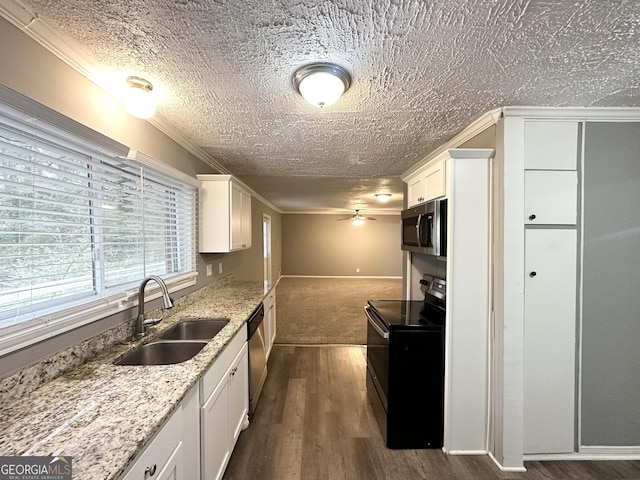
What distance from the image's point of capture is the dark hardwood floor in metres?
1.67

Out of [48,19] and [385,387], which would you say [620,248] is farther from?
[48,19]

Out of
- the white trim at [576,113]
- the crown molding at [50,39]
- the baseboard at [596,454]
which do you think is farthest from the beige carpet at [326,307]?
the crown molding at [50,39]

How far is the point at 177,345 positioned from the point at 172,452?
0.74m

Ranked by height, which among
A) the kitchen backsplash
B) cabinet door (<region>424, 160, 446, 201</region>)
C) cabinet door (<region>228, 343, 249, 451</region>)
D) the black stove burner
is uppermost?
cabinet door (<region>424, 160, 446, 201</region>)

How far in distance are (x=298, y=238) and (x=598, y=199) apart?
26.4ft

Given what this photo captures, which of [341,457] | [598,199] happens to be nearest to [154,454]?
[341,457]

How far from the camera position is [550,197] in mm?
1715

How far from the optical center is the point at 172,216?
221 cm

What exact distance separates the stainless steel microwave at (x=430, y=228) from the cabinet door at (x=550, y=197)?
508 mm

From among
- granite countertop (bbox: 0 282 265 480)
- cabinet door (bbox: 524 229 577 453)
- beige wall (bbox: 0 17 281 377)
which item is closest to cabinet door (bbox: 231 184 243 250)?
beige wall (bbox: 0 17 281 377)

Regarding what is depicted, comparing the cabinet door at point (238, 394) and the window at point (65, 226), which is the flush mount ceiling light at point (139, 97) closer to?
the window at point (65, 226)

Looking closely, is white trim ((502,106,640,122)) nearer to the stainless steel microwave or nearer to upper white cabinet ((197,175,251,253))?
the stainless steel microwave
